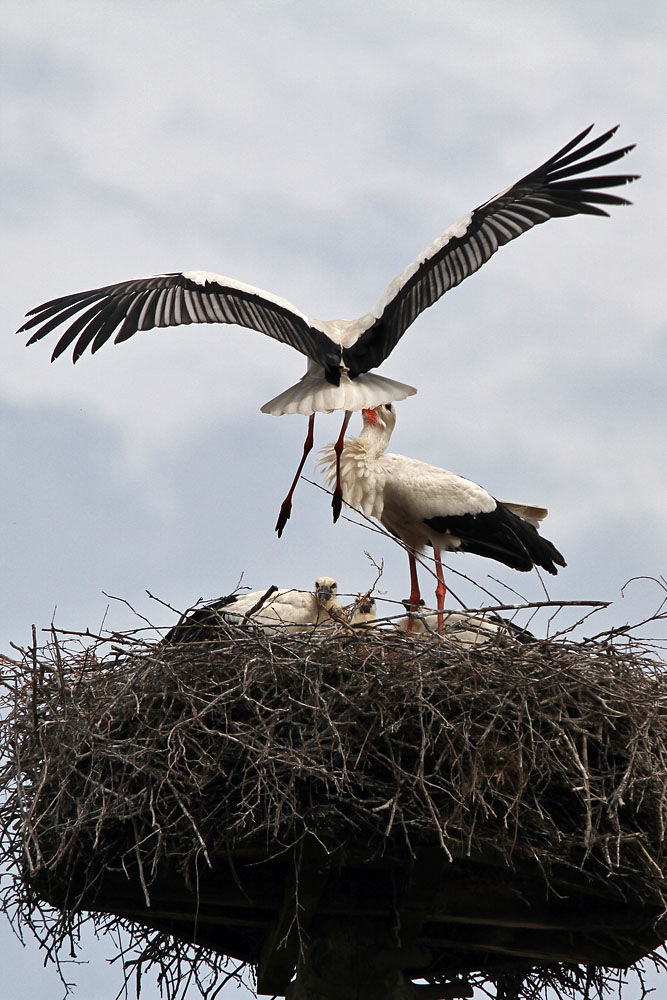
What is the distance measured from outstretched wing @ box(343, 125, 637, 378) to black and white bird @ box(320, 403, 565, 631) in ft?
3.62

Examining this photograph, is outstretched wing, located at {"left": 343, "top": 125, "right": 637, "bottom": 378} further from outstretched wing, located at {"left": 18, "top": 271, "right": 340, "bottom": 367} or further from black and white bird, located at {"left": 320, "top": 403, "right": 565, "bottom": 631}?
black and white bird, located at {"left": 320, "top": 403, "right": 565, "bottom": 631}

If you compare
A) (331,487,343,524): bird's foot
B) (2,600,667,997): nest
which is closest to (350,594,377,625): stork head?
(331,487,343,524): bird's foot

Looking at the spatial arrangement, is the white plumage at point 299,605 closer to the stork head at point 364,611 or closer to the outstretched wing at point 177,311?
the stork head at point 364,611

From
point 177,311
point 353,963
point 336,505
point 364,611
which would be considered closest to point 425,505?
point 336,505

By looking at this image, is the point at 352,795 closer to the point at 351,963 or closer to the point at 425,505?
the point at 351,963

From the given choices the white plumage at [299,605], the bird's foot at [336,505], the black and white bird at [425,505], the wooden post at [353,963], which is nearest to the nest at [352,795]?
the wooden post at [353,963]

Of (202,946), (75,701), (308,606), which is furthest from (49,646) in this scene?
(308,606)

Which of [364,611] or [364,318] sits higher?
[364,318]

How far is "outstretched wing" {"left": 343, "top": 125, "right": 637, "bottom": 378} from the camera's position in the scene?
7320 millimetres

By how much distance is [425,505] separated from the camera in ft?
27.9

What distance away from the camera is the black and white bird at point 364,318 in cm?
723

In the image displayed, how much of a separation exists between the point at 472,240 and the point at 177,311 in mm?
1596

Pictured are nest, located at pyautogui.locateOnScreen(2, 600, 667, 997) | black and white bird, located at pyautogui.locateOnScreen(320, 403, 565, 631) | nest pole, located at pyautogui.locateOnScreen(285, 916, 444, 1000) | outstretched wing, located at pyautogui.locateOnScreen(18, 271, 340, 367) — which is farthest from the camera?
black and white bird, located at pyautogui.locateOnScreen(320, 403, 565, 631)

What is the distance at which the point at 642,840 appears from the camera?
203 inches
